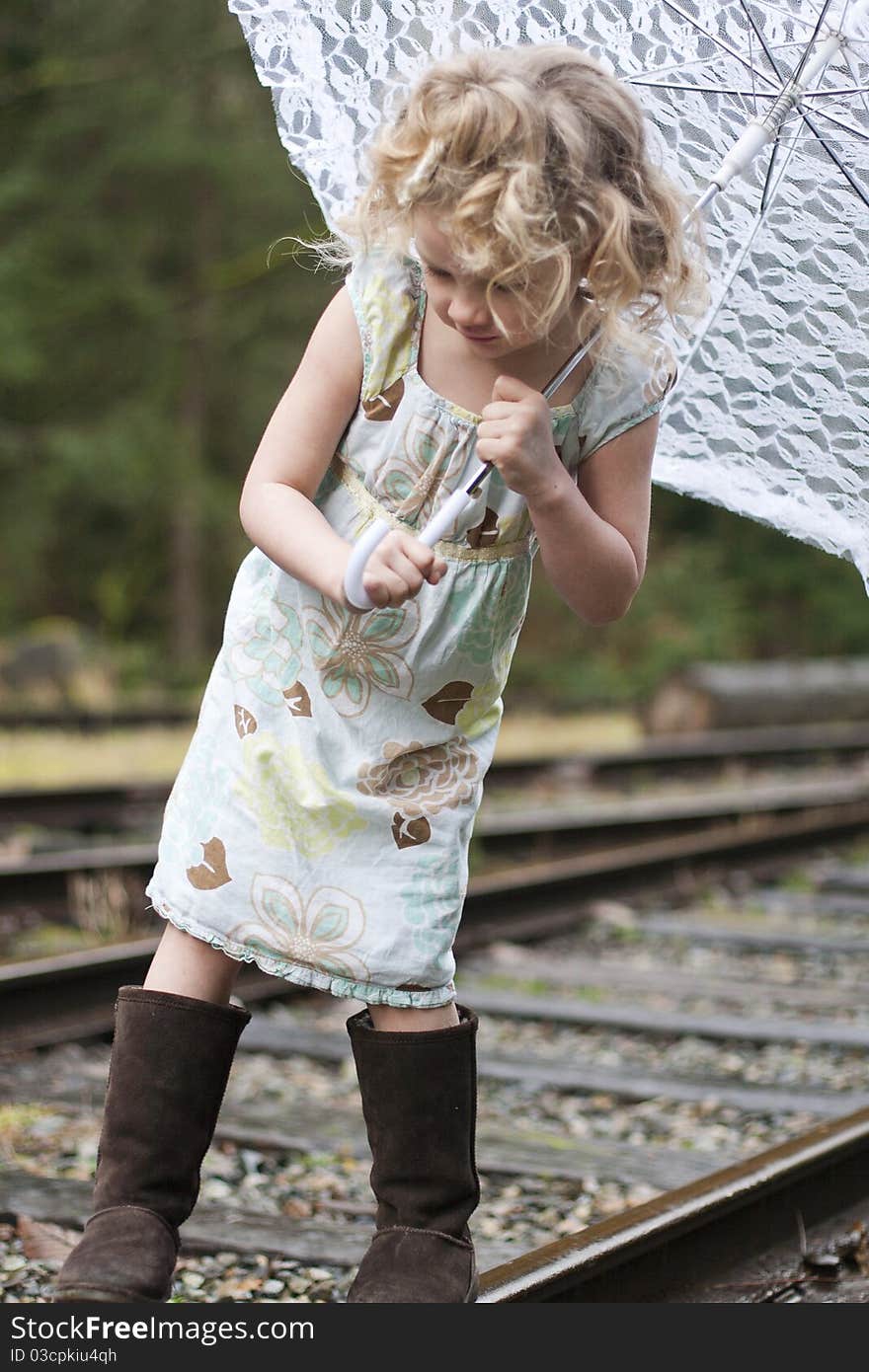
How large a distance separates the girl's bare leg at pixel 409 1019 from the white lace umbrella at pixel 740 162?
91 cm

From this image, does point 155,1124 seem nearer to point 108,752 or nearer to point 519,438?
point 519,438

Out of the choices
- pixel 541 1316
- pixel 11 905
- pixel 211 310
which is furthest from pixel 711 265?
pixel 211 310

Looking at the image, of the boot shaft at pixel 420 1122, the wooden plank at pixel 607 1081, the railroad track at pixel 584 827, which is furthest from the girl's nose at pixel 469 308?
the railroad track at pixel 584 827

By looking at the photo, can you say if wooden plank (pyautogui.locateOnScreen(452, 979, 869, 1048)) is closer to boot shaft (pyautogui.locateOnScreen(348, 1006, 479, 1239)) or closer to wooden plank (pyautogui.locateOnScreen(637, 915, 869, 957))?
wooden plank (pyautogui.locateOnScreen(637, 915, 869, 957))

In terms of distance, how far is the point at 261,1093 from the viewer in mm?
3859

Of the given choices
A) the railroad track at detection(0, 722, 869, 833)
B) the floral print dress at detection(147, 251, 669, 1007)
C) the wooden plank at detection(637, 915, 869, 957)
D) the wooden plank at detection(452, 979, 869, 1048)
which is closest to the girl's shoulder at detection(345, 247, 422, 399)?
the floral print dress at detection(147, 251, 669, 1007)

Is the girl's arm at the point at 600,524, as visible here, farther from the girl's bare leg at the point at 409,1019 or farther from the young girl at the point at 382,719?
the girl's bare leg at the point at 409,1019

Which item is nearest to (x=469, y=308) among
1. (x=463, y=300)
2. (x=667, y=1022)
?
(x=463, y=300)

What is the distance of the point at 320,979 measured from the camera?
221 centimetres

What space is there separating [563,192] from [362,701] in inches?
26.8

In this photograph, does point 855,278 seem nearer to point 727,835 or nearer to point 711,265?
point 711,265

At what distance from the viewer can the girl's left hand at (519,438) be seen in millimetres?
2008

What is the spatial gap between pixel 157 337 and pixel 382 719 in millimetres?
18200

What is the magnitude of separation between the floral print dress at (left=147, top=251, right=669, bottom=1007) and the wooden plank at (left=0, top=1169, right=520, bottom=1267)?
750mm
